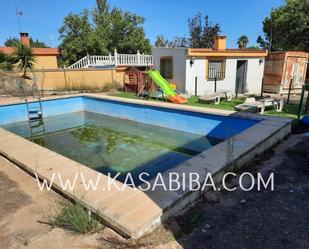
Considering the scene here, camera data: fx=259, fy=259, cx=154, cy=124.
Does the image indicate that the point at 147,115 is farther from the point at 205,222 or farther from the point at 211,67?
the point at 205,222

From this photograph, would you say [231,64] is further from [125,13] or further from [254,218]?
[125,13]

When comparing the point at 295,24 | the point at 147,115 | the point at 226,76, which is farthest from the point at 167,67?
the point at 295,24

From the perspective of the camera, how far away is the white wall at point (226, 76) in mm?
14086

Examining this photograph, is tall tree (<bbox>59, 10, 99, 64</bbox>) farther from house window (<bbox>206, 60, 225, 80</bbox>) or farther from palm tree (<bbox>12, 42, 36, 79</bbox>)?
house window (<bbox>206, 60, 225, 80</bbox>)

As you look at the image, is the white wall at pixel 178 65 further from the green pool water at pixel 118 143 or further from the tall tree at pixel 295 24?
the tall tree at pixel 295 24

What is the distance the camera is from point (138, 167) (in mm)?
6238

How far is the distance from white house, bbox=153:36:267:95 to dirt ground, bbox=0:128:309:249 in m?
10.2

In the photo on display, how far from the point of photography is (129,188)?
3.70 m

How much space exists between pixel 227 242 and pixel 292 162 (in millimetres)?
2951

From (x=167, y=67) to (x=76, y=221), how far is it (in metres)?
13.2

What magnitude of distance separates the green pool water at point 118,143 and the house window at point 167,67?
5204 millimetres


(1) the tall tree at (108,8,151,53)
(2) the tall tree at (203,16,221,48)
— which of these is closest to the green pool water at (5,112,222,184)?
(1) the tall tree at (108,8,151,53)

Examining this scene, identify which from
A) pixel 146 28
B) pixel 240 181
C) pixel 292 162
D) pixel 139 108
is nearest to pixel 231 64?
pixel 139 108

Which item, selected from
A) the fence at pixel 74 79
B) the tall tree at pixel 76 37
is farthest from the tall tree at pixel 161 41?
the fence at pixel 74 79
